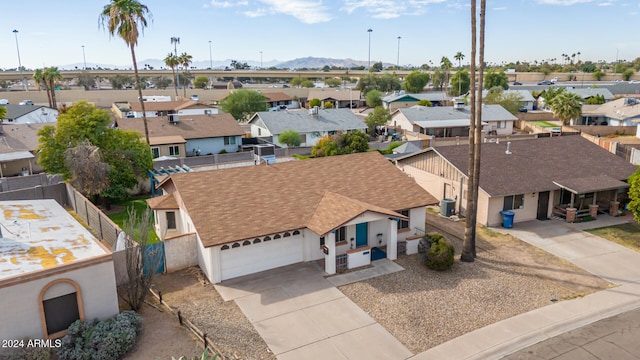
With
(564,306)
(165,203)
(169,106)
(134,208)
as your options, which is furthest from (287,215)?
(169,106)

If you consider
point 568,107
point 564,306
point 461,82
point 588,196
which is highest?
point 461,82

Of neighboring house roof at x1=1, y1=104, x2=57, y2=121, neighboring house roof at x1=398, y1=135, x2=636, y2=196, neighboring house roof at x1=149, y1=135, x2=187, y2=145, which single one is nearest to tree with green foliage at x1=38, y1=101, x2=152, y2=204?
neighboring house roof at x1=149, y1=135, x2=187, y2=145

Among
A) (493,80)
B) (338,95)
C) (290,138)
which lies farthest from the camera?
(493,80)

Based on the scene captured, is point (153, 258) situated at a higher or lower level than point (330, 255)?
higher

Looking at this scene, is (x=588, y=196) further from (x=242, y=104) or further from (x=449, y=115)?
(x=242, y=104)

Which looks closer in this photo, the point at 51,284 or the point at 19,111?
the point at 51,284

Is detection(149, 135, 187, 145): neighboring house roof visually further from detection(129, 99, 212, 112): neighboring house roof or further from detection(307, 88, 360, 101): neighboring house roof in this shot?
detection(307, 88, 360, 101): neighboring house roof

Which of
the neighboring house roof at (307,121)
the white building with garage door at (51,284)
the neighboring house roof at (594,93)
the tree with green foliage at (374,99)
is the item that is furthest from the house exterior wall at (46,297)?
the neighboring house roof at (594,93)
